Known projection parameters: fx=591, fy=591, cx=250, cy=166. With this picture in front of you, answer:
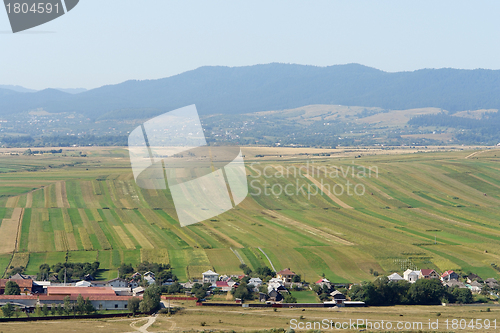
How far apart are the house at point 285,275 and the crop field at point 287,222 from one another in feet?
4.41

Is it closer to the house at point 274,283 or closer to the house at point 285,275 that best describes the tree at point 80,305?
the house at point 274,283

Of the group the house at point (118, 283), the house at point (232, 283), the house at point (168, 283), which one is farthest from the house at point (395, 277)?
the house at point (118, 283)

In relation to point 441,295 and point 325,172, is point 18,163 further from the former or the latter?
point 441,295

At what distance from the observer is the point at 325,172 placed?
7169 cm

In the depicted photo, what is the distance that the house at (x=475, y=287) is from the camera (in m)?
32.5

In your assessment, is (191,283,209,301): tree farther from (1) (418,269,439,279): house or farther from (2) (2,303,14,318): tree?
(1) (418,269,439,279): house

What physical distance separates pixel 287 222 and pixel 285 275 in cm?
1652

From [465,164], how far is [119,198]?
1779 inches

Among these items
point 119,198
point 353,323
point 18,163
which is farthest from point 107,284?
point 18,163

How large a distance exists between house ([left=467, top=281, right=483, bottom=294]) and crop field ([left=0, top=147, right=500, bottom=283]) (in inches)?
90.0

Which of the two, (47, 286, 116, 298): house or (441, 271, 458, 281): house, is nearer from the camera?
(47, 286, 116, 298): house

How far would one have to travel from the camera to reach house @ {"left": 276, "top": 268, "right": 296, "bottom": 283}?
3409 centimetres

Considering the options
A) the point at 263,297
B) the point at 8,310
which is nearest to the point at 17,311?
the point at 8,310

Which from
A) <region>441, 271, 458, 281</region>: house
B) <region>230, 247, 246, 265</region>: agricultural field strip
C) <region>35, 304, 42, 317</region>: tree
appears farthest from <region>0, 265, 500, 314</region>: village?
<region>230, 247, 246, 265</region>: agricultural field strip
